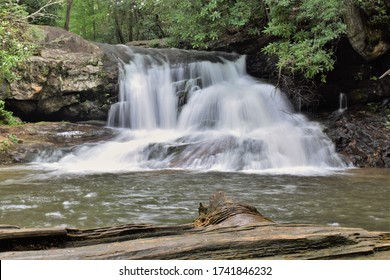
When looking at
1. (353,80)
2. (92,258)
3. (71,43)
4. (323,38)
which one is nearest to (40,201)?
(92,258)

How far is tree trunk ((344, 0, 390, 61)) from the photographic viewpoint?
30.7 feet

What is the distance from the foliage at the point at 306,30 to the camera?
9748 mm

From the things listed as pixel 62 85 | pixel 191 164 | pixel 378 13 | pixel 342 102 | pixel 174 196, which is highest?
pixel 378 13

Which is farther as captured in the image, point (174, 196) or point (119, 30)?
point (119, 30)

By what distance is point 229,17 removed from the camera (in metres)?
13.9

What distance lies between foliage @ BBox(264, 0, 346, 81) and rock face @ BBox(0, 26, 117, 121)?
6432mm

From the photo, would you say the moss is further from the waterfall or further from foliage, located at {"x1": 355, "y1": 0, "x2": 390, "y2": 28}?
the waterfall

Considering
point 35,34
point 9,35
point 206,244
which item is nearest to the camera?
point 206,244

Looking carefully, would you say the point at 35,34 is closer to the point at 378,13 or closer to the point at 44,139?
the point at 44,139

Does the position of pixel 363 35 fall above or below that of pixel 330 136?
above

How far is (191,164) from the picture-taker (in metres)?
9.54

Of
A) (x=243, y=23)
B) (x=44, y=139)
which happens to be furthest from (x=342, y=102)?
(x=44, y=139)

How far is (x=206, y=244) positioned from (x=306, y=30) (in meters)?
10.6

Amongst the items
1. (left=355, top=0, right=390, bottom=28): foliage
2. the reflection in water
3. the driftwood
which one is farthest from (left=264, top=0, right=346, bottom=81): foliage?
the driftwood
